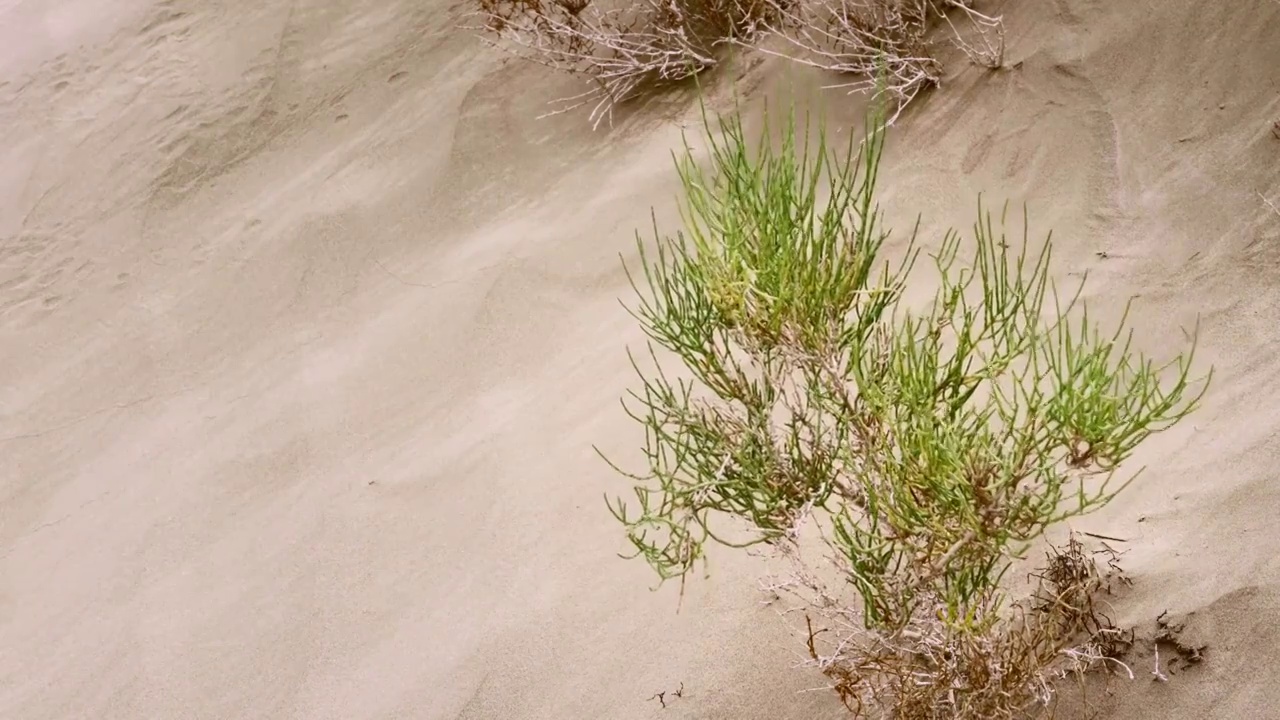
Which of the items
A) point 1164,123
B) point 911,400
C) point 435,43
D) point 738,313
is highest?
point 435,43

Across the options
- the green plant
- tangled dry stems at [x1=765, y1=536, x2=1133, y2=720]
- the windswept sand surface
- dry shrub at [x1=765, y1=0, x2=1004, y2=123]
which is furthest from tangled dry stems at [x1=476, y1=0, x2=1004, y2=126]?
tangled dry stems at [x1=765, y1=536, x2=1133, y2=720]

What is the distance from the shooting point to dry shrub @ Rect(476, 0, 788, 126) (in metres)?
4.04

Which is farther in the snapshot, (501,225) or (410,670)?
(501,225)

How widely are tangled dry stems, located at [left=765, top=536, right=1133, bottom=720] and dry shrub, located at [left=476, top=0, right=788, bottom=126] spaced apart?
7.31ft

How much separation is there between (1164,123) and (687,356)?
203 cm

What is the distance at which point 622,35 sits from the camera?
4.26 m

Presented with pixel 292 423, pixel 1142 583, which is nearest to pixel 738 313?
pixel 1142 583

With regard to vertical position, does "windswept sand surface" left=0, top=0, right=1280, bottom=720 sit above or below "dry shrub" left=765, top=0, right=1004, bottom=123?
below

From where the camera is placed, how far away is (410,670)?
115 inches

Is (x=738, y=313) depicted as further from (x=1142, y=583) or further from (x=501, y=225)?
(x=501, y=225)

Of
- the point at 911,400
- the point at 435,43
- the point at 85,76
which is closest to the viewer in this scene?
the point at 911,400

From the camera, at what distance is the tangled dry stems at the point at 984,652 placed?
205 cm

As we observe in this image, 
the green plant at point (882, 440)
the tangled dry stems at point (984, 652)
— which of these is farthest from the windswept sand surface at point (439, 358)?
the green plant at point (882, 440)

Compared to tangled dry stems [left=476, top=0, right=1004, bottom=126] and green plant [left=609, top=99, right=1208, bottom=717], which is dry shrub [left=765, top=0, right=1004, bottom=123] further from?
green plant [left=609, top=99, right=1208, bottom=717]
